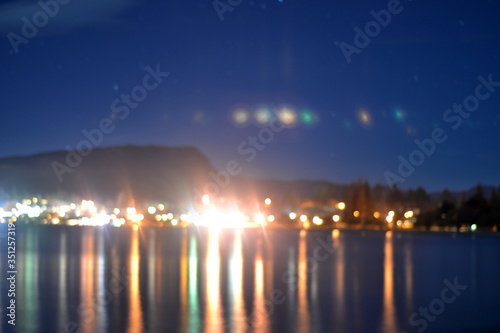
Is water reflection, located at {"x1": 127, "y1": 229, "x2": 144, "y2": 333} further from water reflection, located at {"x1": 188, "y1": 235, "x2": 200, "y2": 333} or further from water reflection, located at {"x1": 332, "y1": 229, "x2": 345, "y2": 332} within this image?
water reflection, located at {"x1": 332, "y1": 229, "x2": 345, "y2": 332}

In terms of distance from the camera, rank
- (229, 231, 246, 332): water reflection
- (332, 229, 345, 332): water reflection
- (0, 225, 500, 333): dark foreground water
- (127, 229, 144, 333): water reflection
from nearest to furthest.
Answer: (127, 229, 144, 333): water reflection < (229, 231, 246, 332): water reflection < (0, 225, 500, 333): dark foreground water < (332, 229, 345, 332): water reflection

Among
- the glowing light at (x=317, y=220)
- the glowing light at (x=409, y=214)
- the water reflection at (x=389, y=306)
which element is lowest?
the water reflection at (x=389, y=306)

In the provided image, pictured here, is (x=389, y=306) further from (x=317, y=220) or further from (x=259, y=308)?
(x=317, y=220)

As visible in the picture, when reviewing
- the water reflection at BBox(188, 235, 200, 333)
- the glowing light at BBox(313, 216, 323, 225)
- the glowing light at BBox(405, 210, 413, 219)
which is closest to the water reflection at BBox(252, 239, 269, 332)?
the water reflection at BBox(188, 235, 200, 333)

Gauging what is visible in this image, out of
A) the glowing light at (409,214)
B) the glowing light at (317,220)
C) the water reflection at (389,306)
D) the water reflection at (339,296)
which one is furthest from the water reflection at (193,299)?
the glowing light at (317,220)

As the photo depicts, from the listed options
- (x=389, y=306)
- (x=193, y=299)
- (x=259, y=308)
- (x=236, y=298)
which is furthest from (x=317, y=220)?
(x=259, y=308)

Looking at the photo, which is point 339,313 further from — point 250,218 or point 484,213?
point 250,218

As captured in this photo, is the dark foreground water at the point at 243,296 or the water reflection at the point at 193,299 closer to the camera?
the water reflection at the point at 193,299

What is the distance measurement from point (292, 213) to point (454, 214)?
30.8m

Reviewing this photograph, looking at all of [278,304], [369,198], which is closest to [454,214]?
[369,198]

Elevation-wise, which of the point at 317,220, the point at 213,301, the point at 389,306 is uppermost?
the point at 317,220

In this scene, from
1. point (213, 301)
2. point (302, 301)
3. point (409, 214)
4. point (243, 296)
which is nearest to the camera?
point (213, 301)

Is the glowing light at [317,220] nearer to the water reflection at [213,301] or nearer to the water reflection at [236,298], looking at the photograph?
the water reflection at [236,298]

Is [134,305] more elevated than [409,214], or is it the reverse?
[409,214]
